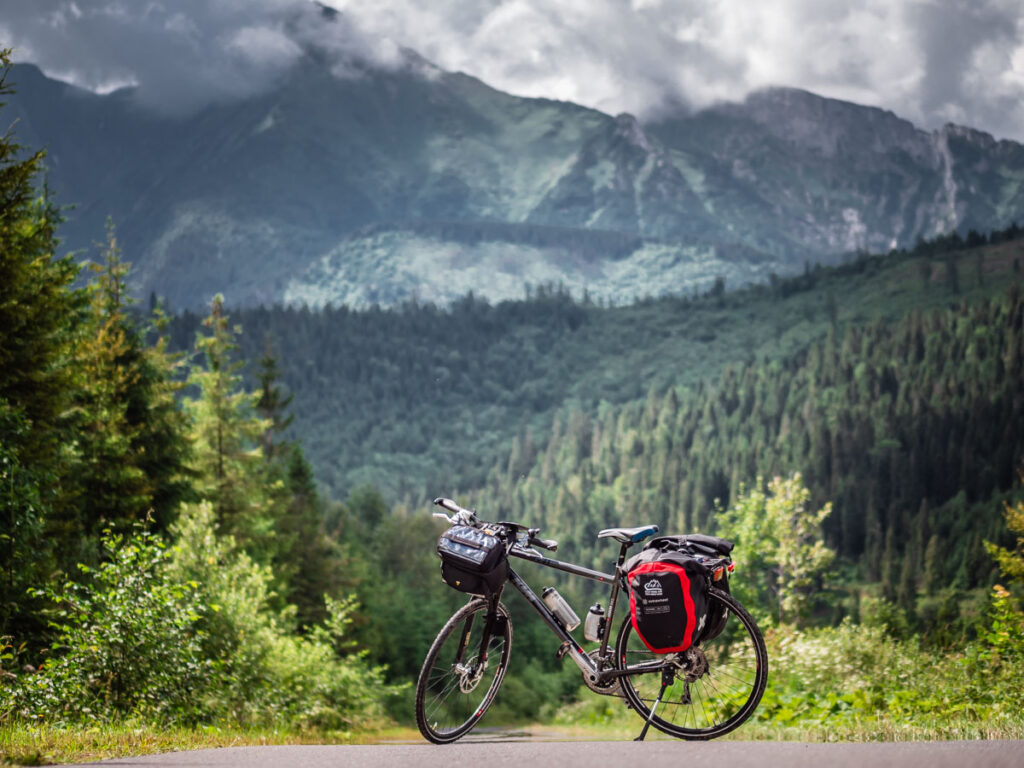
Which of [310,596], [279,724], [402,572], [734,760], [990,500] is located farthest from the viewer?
[990,500]

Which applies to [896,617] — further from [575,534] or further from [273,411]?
[575,534]

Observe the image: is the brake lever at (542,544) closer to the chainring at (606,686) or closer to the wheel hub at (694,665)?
the chainring at (606,686)

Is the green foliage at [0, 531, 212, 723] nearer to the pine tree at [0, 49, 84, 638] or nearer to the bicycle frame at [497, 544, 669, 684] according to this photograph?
the pine tree at [0, 49, 84, 638]

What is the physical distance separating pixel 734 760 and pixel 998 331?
198 m

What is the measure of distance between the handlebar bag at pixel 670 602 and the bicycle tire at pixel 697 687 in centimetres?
15

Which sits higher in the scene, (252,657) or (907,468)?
(907,468)

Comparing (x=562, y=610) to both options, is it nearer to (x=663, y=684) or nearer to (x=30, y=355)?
(x=663, y=684)

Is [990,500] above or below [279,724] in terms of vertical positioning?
above

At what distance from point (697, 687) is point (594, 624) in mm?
792

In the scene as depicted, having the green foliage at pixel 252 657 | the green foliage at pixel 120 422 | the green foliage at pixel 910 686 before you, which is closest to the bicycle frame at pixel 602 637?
the green foliage at pixel 910 686

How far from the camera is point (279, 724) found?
50.1ft

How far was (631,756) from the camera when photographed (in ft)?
18.1

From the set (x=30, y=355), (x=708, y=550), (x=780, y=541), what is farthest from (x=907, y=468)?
(x=708, y=550)

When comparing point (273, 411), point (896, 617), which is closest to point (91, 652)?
point (896, 617)
